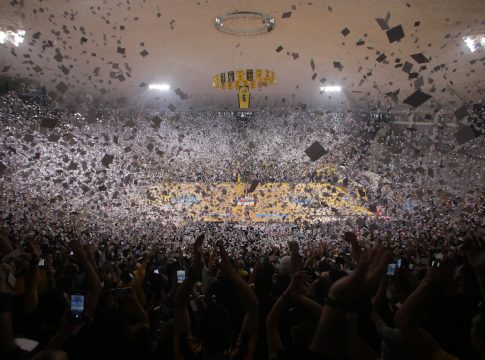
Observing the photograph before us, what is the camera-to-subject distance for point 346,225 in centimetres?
1168

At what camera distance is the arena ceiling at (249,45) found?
7.18 m

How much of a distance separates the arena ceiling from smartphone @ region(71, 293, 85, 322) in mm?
5874

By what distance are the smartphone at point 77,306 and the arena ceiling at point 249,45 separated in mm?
5874

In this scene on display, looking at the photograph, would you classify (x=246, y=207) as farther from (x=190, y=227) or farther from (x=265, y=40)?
(x=265, y=40)

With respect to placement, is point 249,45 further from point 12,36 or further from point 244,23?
point 12,36

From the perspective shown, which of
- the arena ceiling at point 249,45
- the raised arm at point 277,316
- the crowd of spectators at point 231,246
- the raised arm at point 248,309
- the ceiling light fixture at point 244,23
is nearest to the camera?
the crowd of spectators at point 231,246

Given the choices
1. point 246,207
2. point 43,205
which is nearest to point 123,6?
point 43,205

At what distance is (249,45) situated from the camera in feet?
30.7

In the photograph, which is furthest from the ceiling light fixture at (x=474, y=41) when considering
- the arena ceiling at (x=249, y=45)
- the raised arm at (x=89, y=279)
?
the raised arm at (x=89, y=279)

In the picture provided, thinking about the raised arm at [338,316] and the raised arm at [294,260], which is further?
the raised arm at [294,260]

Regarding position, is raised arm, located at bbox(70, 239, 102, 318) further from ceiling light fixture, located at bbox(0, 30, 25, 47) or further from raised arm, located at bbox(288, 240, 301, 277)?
ceiling light fixture, located at bbox(0, 30, 25, 47)

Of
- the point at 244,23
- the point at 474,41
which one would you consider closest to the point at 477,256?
the point at 244,23

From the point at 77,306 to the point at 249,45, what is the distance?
801 centimetres

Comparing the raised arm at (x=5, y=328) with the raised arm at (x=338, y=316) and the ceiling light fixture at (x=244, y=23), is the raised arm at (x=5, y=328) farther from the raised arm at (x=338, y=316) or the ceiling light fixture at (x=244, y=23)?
the ceiling light fixture at (x=244, y=23)
